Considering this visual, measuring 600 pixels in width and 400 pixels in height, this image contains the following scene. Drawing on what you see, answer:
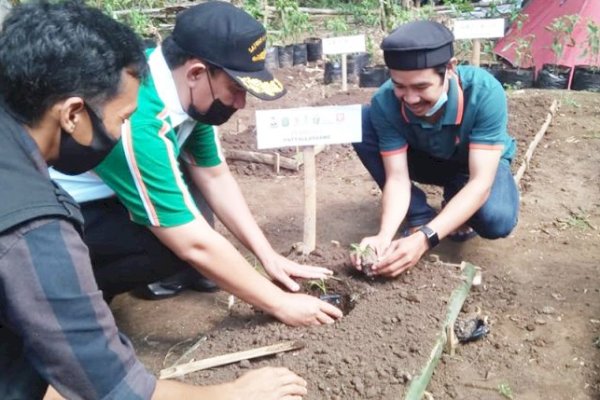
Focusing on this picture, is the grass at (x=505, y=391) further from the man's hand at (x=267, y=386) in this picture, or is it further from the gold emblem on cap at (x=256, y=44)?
the gold emblem on cap at (x=256, y=44)

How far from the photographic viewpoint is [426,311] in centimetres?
251

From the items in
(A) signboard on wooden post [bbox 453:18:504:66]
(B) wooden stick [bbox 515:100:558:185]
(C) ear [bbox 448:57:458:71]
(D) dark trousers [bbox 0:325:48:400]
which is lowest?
(B) wooden stick [bbox 515:100:558:185]

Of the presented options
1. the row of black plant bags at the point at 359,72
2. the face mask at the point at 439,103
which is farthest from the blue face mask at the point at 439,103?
the row of black plant bags at the point at 359,72

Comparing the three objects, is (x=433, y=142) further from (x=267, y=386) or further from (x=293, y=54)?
(x=293, y=54)

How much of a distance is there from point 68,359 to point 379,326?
4.47 ft

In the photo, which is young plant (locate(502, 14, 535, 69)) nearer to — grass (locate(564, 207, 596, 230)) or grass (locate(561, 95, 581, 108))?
grass (locate(561, 95, 581, 108))

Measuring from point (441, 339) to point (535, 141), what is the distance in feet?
9.10

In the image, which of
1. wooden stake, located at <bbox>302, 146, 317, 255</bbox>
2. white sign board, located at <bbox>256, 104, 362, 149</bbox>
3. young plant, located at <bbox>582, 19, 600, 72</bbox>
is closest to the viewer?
white sign board, located at <bbox>256, 104, 362, 149</bbox>

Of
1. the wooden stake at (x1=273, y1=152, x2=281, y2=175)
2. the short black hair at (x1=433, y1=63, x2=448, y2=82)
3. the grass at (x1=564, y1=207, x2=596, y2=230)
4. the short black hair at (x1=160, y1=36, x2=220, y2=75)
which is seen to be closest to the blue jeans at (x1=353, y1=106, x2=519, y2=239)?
the grass at (x1=564, y1=207, x2=596, y2=230)

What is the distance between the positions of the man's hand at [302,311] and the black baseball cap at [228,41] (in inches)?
30.1

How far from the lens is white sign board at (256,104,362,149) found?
2855mm

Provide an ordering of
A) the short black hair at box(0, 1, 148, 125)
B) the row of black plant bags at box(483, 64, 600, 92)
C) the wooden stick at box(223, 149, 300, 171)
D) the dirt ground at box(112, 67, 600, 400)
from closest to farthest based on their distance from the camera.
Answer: the short black hair at box(0, 1, 148, 125) < the dirt ground at box(112, 67, 600, 400) < the wooden stick at box(223, 149, 300, 171) < the row of black plant bags at box(483, 64, 600, 92)

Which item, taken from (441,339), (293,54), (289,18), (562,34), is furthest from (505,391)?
(289,18)

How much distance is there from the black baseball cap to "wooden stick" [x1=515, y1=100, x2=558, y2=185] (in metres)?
2.44
